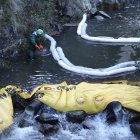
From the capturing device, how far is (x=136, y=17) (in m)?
22.7

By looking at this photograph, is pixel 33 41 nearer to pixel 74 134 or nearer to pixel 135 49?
pixel 135 49

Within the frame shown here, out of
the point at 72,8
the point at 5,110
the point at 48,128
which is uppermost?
the point at 72,8

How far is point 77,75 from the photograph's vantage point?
45.6 feet

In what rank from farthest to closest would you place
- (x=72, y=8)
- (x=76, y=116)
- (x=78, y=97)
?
1. (x=72, y=8)
2. (x=78, y=97)
3. (x=76, y=116)

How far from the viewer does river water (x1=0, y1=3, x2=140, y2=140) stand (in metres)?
10.1

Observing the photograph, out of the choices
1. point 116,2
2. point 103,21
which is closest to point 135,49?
point 103,21

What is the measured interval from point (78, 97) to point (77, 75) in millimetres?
2957

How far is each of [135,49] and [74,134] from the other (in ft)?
23.7

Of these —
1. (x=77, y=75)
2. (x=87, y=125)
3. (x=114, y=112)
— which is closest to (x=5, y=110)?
(x=87, y=125)

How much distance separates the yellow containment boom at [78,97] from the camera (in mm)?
10695

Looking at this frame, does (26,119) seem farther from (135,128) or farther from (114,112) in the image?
A: (135,128)

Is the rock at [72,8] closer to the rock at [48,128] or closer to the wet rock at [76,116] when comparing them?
the wet rock at [76,116]

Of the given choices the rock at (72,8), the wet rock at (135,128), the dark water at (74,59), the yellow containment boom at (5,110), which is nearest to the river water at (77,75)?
the dark water at (74,59)

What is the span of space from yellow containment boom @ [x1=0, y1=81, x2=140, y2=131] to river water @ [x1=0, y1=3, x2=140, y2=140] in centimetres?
38
